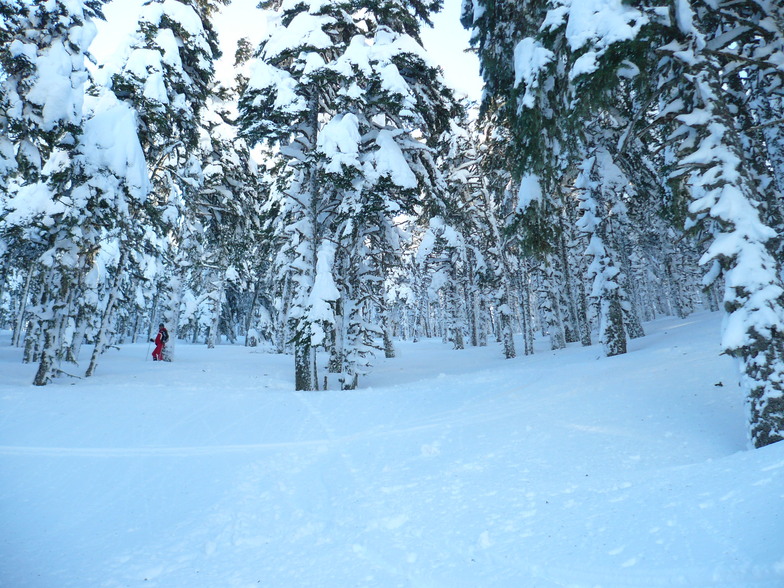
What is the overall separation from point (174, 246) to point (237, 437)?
15466 mm

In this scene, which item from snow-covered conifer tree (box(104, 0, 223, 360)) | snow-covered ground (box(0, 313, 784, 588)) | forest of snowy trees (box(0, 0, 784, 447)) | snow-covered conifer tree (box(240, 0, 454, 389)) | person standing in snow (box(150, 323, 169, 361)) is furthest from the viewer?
person standing in snow (box(150, 323, 169, 361))

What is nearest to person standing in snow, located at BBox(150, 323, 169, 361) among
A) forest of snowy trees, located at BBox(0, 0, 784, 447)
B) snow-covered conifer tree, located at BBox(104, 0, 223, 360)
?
forest of snowy trees, located at BBox(0, 0, 784, 447)

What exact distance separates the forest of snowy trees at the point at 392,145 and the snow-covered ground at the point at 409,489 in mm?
1685

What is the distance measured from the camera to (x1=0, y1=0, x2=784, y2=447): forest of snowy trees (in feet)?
16.6

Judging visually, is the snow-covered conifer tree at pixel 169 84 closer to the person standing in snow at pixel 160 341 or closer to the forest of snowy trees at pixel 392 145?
the forest of snowy trees at pixel 392 145

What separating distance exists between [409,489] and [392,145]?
8.46 m

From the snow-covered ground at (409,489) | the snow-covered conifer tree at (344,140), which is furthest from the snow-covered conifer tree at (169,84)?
the snow-covered ground at (409,489)

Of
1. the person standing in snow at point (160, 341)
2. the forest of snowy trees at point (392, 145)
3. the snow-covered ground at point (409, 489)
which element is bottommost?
the snow-covered ground at point (409, 489)

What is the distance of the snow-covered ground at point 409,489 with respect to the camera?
318 cm

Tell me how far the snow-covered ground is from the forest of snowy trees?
5.53 feet

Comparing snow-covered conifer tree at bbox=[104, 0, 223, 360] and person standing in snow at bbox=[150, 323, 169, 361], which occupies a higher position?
snow-covered conifer tree at bbox=[104, 0, 223, 360]

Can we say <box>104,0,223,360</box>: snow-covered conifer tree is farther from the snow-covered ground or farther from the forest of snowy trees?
the snow-covered ground

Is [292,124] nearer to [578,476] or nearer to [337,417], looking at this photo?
[337,417]

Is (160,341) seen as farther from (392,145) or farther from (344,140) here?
(392,145)
